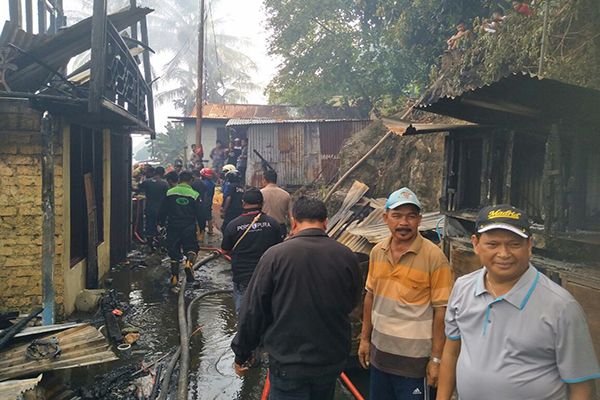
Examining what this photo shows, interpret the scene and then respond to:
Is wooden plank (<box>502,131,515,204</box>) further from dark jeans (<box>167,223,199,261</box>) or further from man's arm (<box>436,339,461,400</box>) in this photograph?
dark jeans (<box>167,223,199,261</box>)

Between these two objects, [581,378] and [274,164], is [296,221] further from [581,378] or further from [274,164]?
[274,164]

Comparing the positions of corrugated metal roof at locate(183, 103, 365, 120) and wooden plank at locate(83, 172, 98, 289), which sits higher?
corrugated metal roof at locate(183, 103, 365, 120)

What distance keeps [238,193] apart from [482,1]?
31.4 feet

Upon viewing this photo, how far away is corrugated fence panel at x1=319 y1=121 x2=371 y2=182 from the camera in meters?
18.6

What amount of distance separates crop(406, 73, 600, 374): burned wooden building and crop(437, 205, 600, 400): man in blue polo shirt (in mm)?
1900

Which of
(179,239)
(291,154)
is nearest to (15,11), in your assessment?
(179,239)

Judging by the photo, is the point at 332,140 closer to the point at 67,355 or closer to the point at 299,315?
the point at 67,355

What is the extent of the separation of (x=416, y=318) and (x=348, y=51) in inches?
774

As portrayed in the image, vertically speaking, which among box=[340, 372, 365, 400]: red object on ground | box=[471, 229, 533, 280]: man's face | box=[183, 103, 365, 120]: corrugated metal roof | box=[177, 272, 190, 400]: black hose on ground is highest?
box=[183, 103, 365, 120]: corrugated metal roof

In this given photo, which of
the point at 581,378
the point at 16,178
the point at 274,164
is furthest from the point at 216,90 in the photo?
the point at 581,378

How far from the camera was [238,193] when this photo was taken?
931 centimetres

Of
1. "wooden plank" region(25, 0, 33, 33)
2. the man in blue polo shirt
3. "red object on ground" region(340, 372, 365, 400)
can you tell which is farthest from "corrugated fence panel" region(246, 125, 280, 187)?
the man in blue polo shirt

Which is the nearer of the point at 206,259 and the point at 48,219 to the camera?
the point at 48,219

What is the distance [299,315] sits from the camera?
3002mm
